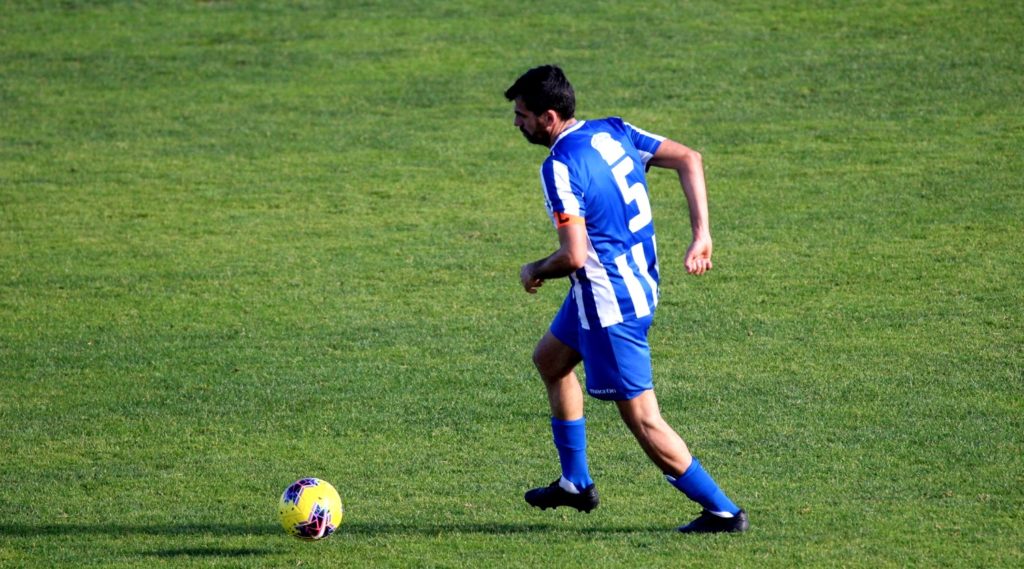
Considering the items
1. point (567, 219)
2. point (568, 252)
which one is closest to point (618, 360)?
point (568, 252)

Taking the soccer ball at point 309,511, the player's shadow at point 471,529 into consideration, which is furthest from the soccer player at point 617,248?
the soccer ball at point 309,511

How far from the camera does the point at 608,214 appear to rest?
211 inches

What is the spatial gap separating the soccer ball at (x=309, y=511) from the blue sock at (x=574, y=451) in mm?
1070

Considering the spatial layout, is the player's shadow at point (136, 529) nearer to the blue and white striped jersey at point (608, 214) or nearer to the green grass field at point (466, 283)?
the green grass field at point (466, 283)

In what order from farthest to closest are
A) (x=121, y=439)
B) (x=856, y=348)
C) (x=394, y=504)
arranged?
(x=856, y=348)
(x=121, y=439)
(x=394, y=504)

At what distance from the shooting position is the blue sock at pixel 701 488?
5.41 m

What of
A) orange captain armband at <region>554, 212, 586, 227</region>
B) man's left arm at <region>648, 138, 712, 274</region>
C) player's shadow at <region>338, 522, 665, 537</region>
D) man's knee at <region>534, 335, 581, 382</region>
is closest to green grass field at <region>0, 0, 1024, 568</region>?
player's shadow at <region>338, 522, 665, 537</region>

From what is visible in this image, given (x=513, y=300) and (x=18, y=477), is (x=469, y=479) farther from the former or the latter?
(x=513, y=300)

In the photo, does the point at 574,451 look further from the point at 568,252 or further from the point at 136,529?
the point at 136,529

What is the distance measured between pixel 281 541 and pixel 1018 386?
426 centimetres

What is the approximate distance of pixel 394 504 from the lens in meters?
6.12

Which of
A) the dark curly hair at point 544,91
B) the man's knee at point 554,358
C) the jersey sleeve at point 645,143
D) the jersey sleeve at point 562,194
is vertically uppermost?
the dark curly hair at point 544,91

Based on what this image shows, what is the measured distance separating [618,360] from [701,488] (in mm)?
663

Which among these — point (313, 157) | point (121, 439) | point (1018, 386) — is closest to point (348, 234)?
point (313, 157)
